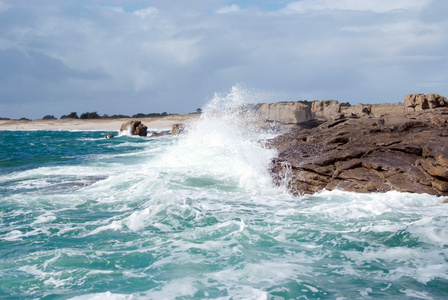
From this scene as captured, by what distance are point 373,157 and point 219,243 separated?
451cm

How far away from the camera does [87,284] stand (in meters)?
4.92

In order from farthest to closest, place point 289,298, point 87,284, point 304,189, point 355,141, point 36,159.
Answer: point 36,159
point 355,141
point 304,189
point 87,284
point 289,298

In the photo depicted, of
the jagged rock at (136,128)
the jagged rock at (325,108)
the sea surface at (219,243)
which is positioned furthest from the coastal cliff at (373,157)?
the jagged rock at (136,128)

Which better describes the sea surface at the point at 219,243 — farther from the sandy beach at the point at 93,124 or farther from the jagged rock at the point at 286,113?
the sandy beach at the point at 93,124

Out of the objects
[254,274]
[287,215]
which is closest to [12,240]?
[254,274]

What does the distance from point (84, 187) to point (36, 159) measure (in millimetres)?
9135

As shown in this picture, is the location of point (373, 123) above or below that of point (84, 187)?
above

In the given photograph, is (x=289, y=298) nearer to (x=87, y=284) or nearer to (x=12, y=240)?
(x=87, y=284)

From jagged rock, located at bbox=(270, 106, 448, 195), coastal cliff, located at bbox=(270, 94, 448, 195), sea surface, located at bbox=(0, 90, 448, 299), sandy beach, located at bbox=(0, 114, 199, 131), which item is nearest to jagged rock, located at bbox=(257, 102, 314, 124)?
coastal cliff, located at bbox=(270, 94, 448, 195)

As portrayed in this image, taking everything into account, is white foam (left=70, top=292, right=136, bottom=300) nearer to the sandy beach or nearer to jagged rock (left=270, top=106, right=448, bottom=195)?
jagged rock (left=270, top=106, right=448, bottom=195)

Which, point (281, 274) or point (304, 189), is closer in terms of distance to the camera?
point (281, 274)

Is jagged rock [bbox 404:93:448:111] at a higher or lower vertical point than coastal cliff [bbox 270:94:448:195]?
higher

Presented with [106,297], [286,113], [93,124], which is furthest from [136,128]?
[106,297]

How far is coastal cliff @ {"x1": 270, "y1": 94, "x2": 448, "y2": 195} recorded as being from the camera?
8641 mm
